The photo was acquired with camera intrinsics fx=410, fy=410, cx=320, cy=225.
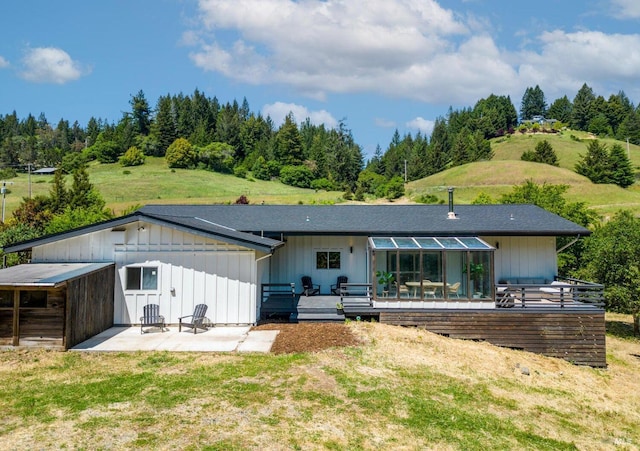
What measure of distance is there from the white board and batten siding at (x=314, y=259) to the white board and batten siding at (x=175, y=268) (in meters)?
3.12

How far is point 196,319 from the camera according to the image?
12.4 m

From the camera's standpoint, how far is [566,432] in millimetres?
7188

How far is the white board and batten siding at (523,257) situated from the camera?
1538 centimetres

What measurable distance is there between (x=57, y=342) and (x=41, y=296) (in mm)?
1268

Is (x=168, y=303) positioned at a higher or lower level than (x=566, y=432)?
higher

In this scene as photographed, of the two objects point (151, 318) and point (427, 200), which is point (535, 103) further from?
point (151, 318)

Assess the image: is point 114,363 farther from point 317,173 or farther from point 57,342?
point 317,173

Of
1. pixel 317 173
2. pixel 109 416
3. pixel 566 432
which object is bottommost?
pixel 566 432

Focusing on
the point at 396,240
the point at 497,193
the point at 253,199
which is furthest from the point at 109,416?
the point at 497,193

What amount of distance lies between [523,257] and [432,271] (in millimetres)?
4522

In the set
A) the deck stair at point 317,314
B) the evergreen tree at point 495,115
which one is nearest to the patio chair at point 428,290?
the deck stair at point 317,314

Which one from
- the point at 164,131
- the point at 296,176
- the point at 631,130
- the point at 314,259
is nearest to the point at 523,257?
the point at 314,259

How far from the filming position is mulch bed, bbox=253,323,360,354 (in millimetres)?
10641

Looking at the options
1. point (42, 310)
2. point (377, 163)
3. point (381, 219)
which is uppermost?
point (377, 163)
